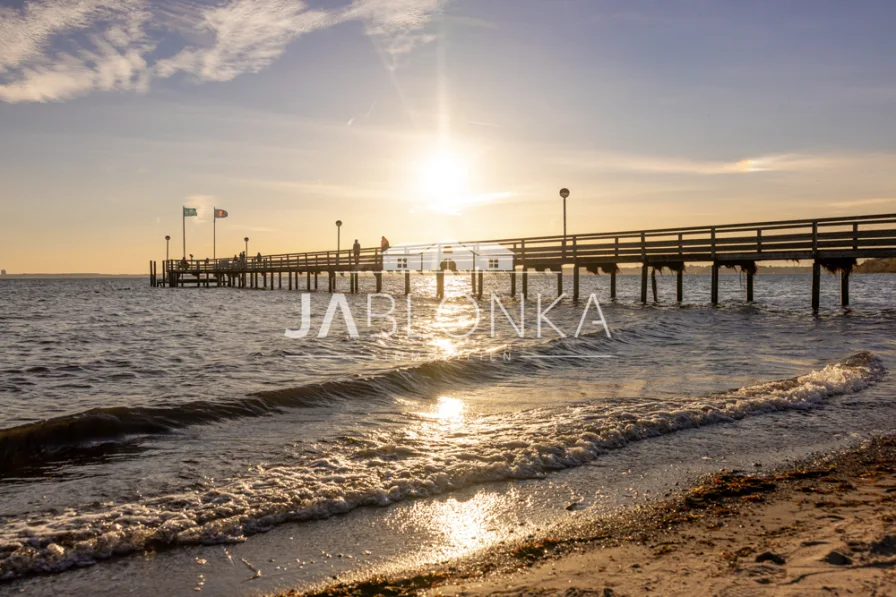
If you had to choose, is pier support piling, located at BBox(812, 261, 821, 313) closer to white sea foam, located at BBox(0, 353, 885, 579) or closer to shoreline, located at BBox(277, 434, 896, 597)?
white sea foam, located at BBox(0, 353, 885, 579)

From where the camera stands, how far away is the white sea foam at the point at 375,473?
13.4 feet

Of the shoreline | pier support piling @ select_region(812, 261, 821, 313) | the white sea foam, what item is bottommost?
the white sea foam

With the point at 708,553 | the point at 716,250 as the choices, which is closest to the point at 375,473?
the point at 708,553

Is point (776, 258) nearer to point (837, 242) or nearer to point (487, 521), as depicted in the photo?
point (837, 242)

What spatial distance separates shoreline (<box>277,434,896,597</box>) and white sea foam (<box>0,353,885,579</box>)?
1.36 m

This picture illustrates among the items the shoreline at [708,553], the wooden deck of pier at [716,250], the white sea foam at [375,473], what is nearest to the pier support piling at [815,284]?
the wooden deck of pier at [716,250]

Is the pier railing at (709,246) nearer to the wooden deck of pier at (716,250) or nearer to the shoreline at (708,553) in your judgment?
the wooden deck of pier at (716,250)

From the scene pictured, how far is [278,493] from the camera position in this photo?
489 centimetres

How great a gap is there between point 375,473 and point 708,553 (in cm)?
290

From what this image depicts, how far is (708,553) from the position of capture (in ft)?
11.4

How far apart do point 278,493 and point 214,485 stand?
26.3 inches

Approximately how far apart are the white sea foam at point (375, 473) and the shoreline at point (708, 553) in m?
1.36

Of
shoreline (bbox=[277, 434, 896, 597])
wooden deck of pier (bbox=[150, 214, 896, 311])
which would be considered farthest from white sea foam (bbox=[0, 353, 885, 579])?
wooden deck of pier (bbox=[150, 214, 896, 311])

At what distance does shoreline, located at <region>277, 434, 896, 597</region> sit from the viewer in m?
3.07
